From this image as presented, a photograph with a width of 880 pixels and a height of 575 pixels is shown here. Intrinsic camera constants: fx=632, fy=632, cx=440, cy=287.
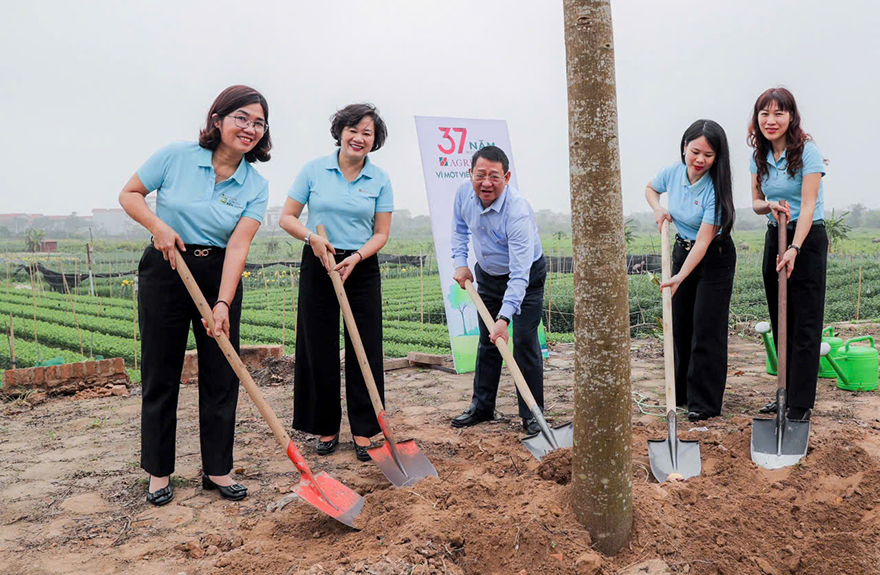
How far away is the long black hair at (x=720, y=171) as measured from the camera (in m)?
3.26

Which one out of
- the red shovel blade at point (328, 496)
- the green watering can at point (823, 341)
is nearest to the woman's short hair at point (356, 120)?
the red shovel blade at point (328, 496)

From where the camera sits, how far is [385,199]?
10.2ft

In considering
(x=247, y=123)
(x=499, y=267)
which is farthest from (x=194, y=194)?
(x=499, y=267)

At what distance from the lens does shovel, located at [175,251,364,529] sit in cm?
225

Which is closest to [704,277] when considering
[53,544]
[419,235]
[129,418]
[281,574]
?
[281,574]

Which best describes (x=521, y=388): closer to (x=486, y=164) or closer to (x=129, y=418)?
(x=486, y=164)

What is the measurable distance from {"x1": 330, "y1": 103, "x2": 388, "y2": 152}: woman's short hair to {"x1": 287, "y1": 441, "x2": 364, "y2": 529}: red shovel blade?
4.77 ft

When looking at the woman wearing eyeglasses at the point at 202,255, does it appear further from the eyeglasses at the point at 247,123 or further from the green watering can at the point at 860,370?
the green watering can at the point at 860,370

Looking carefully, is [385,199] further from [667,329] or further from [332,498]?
[667,329]

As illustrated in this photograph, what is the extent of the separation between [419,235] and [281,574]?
12.5 meters

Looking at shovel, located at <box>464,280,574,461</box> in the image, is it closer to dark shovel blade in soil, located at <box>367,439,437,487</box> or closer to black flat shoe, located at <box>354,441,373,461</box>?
dark shovel blade in soil, located at <box>367,439,437,487</box>

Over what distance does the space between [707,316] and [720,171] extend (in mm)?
779

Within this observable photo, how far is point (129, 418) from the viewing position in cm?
394

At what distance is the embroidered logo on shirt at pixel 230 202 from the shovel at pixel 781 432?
243 cm
